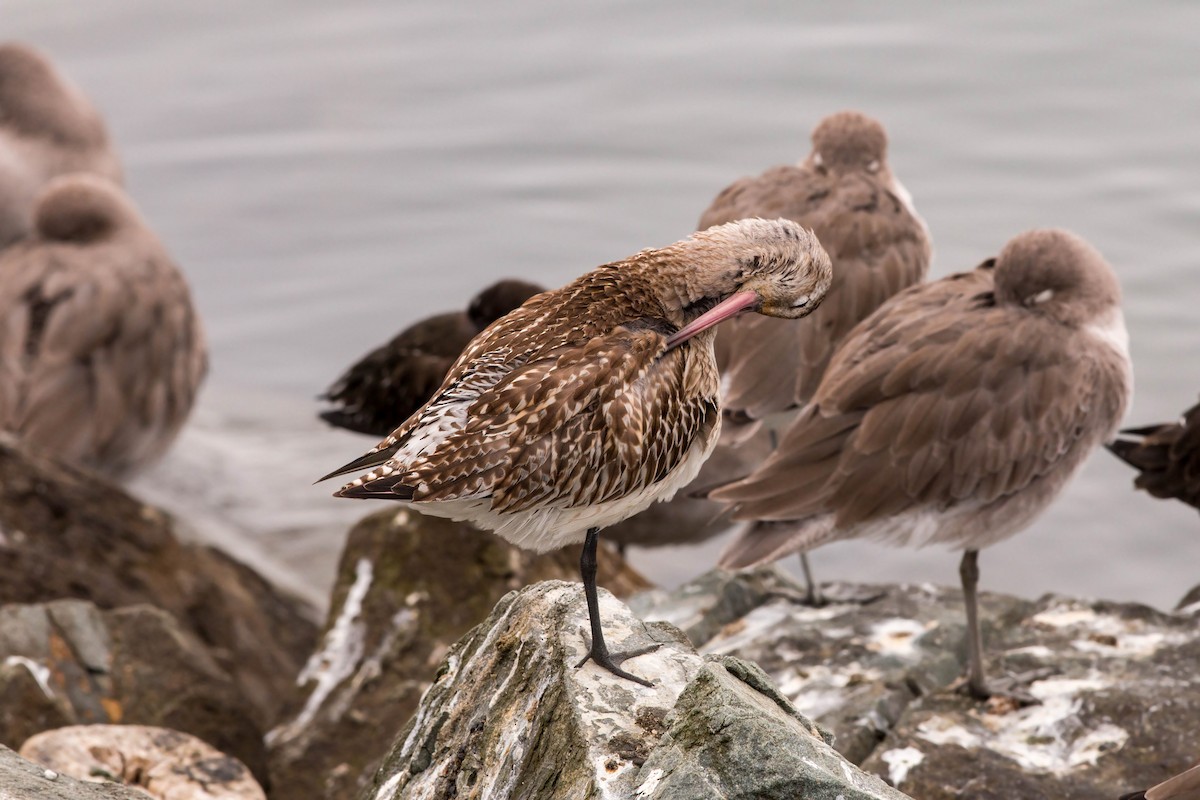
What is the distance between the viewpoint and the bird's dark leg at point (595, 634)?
3965mm

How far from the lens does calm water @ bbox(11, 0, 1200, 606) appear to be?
35.6ft

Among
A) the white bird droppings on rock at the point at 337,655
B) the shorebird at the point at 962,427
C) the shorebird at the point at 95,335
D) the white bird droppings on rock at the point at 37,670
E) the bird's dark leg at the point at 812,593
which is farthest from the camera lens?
the shorebird at the point at 95,335

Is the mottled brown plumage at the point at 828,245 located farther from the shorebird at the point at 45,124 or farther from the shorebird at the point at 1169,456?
the shorebird at the point at 45,124

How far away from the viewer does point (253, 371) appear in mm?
12078

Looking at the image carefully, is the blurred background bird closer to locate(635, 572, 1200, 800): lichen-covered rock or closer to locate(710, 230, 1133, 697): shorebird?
locate(635, 572, 1200, 800): lichen-covered rock

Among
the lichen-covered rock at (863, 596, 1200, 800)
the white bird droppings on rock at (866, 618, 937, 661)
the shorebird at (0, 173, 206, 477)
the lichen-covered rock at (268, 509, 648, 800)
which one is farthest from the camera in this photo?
the shorebird at (0, 173, 206, 477)

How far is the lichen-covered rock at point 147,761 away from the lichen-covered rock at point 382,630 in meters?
1.20

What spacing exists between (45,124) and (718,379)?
9.17m

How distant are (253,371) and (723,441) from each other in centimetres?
581

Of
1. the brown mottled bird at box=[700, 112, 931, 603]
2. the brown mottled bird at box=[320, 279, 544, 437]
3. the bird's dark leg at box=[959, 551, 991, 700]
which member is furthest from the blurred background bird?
Result: the brown mottled bird at box=[320, 279, 544, 437]

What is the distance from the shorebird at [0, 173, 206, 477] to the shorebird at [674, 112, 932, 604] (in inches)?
149

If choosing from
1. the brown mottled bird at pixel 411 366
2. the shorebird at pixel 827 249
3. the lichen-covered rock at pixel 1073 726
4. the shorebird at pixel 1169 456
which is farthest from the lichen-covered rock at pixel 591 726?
the brown mottled bird at pixel 411 366

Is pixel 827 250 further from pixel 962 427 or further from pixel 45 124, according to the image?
pixel 45 124

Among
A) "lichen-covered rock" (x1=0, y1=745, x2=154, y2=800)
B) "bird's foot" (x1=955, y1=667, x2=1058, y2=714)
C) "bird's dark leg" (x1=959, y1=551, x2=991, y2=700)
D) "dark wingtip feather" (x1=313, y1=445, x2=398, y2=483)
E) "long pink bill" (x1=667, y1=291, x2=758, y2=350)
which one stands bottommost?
"bird's foot" (x1=955, y1=667, x2=1058, y2=714)
